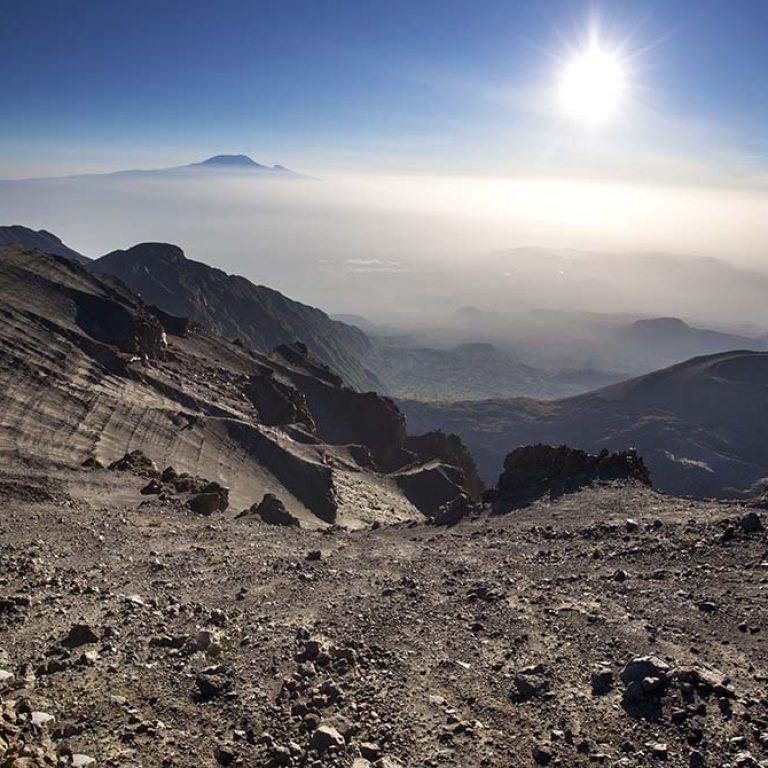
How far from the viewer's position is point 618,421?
122125 mm

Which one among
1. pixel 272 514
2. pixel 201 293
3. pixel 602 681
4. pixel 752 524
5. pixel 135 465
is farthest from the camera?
pixel 201 293

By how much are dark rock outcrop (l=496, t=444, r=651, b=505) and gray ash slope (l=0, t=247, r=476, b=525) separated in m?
11.3

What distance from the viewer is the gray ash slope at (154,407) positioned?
33.4m

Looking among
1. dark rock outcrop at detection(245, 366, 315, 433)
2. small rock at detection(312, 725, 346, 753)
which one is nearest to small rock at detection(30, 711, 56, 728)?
small rock at detection(312, 725, 346, 753)

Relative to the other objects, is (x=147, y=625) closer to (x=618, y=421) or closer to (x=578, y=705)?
(x=578, y=705)

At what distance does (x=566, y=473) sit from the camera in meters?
28.0

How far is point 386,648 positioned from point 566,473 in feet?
58.5

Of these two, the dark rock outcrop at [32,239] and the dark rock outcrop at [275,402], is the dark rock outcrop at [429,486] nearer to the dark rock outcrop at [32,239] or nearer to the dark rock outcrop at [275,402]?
the dark rock outcrop at [275,402]

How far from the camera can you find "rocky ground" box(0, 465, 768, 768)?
8.73m

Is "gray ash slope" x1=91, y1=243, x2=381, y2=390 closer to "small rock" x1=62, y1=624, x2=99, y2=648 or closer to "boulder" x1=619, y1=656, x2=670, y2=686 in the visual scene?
"small rock" x1=62, y1=624, x2=99, y2=648

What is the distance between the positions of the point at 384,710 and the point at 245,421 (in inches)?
1478

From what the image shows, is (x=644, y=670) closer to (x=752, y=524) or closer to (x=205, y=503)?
(x=752, y=524)

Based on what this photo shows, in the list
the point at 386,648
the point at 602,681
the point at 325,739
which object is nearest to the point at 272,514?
the point at 386,648

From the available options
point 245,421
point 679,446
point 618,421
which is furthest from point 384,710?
point 618,421
